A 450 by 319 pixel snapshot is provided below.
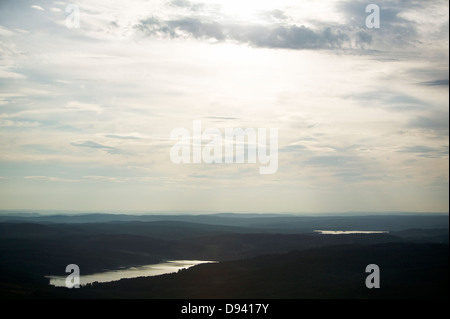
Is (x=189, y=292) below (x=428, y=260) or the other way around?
below
